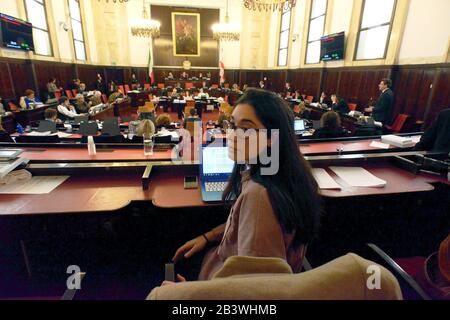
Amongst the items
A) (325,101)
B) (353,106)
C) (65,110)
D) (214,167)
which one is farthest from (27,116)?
(353,106)

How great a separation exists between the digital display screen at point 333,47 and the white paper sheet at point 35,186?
27.9 feet

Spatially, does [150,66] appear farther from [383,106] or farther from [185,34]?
[383,106]

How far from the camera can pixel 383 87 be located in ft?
18.4

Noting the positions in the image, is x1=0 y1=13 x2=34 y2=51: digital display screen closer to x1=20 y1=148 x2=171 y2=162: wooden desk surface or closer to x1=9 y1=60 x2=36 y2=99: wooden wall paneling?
x1=9 y1=60 x2=36 y2=99: wooden wall paneling

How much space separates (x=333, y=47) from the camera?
8.04 m

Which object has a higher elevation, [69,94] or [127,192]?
[69,94]

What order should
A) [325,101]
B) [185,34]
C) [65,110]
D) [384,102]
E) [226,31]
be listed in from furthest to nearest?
[185,34] → [226,31] → [325,101] → [65,110] → [384,102]

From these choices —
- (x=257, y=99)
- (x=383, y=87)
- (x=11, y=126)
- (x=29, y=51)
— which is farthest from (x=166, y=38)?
(x=257, y=99)

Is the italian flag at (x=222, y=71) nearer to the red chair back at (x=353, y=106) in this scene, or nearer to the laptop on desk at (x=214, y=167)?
the red chair back at (x=353, y=106)

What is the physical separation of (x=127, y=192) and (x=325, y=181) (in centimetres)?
151

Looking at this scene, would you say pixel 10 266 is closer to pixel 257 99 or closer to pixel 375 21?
pixel 257 99

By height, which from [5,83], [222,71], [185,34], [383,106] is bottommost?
[383,106]

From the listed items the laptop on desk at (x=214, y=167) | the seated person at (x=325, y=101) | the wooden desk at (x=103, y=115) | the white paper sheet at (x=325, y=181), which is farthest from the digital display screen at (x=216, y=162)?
the seated person at (x=325, y=101)

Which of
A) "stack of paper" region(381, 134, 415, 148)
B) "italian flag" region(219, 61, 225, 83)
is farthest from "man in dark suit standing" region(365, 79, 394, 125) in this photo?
"italian flag" region(219, 61, 225, 83)
